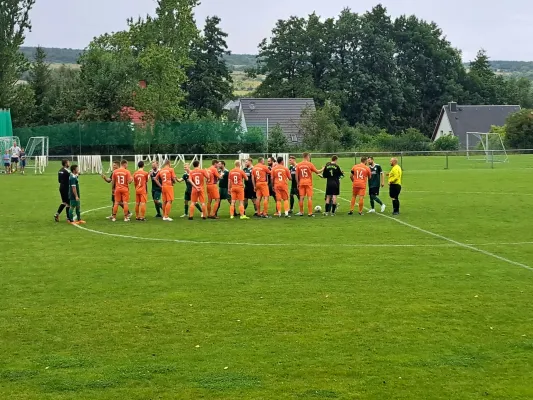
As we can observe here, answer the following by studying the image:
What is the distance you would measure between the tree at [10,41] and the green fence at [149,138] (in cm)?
771

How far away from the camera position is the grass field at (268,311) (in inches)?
324

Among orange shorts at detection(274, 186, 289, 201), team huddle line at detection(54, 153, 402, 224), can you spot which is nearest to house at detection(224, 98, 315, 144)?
team huddle line at detection(54, 153, 402, 224)

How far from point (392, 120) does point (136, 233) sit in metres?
78.1

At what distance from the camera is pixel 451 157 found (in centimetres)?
6084

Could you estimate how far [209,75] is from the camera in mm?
89375

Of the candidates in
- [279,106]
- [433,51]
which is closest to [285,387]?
[279,106]

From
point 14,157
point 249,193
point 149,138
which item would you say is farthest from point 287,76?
point 249,193

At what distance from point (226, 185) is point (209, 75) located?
219 feet

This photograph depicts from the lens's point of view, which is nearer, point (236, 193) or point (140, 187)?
point (140, 187)

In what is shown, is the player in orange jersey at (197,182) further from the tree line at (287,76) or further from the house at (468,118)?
the house at (468,118)

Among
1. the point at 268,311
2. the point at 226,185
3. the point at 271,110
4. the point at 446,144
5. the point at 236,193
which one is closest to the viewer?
→ the point at 268,311

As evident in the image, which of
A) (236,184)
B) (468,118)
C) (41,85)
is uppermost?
(41,85)

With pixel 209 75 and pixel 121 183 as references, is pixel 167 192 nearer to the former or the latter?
pixel 121 183

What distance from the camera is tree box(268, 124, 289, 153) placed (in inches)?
2362
